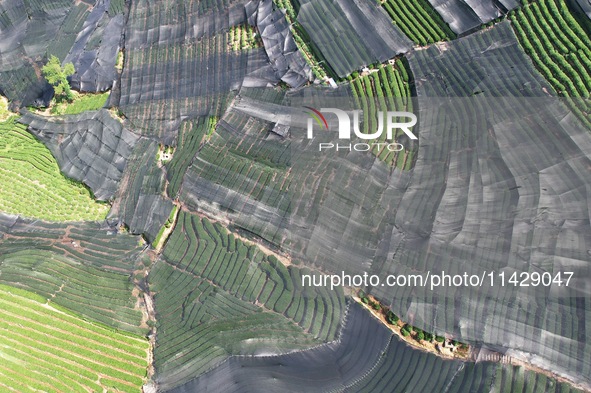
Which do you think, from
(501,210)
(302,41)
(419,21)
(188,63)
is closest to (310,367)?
(501,210)

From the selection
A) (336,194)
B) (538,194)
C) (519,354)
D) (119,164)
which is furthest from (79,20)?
(519,354)

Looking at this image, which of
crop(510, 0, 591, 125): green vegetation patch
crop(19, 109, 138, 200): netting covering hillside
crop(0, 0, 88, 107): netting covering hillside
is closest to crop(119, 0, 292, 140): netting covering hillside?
crop(19, 109, 138, 200): netting covering hillside

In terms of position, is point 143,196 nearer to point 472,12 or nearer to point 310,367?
point 310,367

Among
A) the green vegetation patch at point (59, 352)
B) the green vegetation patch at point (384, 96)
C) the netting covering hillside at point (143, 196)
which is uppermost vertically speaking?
the green vegetation patch at point (384, 96)

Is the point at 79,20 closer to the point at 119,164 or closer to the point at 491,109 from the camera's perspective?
the point at 119,164

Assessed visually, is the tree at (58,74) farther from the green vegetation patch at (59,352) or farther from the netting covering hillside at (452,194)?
the green vegetation patch at (59,352)

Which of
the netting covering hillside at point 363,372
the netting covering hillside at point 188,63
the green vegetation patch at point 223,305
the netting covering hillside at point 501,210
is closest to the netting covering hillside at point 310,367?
the netting covering hillside at point 363,372
